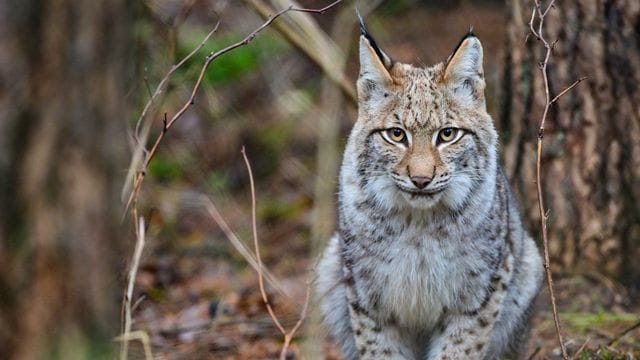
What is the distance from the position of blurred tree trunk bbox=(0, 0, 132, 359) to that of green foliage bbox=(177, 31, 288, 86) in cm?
687

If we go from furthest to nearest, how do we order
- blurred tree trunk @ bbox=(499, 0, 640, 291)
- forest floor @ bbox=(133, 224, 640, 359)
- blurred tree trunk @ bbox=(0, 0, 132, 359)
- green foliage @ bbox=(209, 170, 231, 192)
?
1. green foliage @ bbox=(209, 170, 231, 192)
2. blurred tree trunk @ bbox=(499, 0, 640, 291)
3. forest floor @ bbox=(133, 224, 640, 359)
4. blurred tree trunk @ bbox=(0, 0, 132, 359)

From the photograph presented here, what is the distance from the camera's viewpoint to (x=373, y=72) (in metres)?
5.68

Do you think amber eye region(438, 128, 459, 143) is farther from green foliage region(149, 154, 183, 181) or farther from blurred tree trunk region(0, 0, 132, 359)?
green foliage region(149, 154, 183, 181)

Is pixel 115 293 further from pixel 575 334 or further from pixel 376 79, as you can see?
pixel 575 334

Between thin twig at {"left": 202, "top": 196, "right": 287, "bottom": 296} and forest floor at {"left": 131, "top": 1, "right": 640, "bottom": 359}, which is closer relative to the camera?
thin twig at {"left": 202, "top": 196, "right": 287, "bottom": 296}

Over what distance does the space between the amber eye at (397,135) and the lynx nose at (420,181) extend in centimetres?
28

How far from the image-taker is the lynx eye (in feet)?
17.8

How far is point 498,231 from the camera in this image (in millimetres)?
5836

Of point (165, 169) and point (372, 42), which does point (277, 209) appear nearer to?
point (165, 169)

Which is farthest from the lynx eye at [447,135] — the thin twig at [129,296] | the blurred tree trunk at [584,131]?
the blurred tree trunk at [584,131]

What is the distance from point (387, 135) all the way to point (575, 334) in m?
2.06

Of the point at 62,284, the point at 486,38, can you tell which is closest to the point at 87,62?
the point at 62,284

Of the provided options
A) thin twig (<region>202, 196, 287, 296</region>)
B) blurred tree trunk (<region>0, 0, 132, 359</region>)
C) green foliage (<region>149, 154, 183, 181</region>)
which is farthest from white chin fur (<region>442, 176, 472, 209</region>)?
green foliage (<region>149, 154, 183, 181</region>)

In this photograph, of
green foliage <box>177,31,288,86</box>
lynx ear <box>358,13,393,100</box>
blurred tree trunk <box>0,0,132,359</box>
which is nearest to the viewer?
blurred tree trunk <box>0,0,132,359</box>
